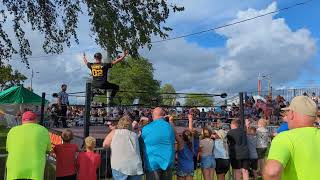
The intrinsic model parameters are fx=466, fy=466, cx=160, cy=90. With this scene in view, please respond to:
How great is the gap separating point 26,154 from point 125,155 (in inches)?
63.4

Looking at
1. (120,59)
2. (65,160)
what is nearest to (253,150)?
(120,59)

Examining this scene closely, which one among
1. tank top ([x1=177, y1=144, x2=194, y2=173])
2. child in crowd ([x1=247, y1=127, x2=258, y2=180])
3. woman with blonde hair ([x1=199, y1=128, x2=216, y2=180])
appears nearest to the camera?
tank top ([x1=177, y1=144, x2=194, y2=173])

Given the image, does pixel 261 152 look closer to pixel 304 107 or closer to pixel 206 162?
pixel 206 162

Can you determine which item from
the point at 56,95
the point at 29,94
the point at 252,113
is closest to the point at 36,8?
the point at 56,95

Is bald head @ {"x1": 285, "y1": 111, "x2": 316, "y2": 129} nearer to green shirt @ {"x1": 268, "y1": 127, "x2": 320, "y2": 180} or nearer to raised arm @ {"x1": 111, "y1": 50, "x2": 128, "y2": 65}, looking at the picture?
green shirt @ {"x1": 268, "y1": 127, "x2": 320, "y2": 180}

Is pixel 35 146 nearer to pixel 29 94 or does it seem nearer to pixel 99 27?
pixel 99 27

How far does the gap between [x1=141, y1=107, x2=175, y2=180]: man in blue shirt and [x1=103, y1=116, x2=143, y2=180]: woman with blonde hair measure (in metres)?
0.35

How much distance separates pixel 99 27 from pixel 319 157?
9787 millimetres

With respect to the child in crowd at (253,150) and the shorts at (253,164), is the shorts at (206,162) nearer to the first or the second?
the child in crowd at (253,150)

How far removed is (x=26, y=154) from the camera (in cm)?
641

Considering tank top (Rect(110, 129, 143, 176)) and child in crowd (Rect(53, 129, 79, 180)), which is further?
child in crowd (Rect(53, 129, 79, 180))

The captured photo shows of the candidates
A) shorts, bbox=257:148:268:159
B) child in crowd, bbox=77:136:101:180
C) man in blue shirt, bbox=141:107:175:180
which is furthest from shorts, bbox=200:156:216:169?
child in crowd, bbox=77:136:101:180

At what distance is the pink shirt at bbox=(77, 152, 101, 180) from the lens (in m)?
7.89

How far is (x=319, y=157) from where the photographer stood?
3.38 m
